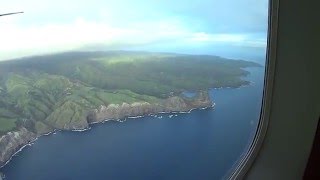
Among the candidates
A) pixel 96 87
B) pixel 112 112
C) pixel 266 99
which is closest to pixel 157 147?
pixel 112 112

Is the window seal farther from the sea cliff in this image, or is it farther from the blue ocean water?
the sea cliff

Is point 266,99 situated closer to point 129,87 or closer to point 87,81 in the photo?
point 129,87

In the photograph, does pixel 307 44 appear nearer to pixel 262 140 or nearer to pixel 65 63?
pixel 262 140

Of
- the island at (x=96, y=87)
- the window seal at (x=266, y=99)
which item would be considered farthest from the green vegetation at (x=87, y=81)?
the window seal at (x=266, y=99)

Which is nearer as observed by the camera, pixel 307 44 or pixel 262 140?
pixel 307 44

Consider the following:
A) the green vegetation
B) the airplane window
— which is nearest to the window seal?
the airplane window

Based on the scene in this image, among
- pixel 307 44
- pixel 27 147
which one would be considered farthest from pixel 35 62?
pixel 307 44

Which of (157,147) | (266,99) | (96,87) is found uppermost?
(96,87)
